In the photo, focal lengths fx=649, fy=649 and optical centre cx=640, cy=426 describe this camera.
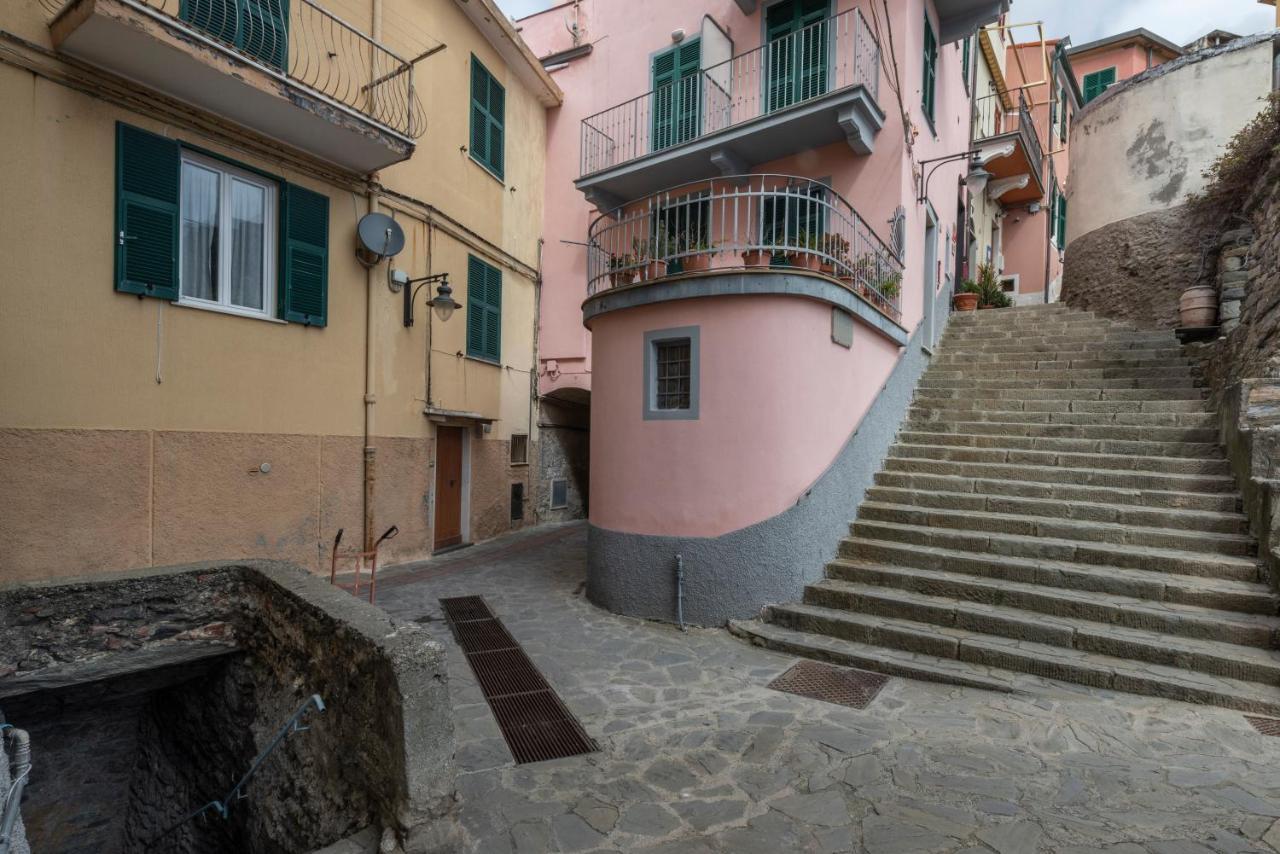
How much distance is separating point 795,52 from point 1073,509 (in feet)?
25.2

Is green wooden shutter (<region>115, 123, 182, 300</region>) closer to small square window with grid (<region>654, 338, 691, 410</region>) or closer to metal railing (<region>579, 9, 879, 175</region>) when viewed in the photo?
small square window with grid (<region>654, 338, 691, 410</region>)

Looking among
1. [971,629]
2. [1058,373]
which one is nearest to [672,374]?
[971,629]

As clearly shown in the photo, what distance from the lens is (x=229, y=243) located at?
743cm

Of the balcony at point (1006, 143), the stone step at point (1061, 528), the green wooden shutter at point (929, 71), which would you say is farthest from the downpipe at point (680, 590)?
the balcony at point (1006, 143)

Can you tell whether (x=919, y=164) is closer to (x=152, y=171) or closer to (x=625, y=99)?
(x=625, y=99)

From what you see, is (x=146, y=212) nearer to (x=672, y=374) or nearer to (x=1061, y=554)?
(x=672, y=374)

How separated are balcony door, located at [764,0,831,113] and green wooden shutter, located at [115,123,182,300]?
315 inches

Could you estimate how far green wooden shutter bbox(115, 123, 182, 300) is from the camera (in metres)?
6.38

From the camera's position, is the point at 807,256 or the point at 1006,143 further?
the point at 1006,143

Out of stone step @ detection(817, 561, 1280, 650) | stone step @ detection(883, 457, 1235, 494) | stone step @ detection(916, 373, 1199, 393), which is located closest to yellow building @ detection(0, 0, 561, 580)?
stone step @ detection(817, 561, 1280, 650)

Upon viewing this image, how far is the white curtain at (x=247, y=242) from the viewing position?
751cm

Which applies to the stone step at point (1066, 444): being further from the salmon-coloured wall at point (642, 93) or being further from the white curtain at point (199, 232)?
the white curtain at point (199, 232)

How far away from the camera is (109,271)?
6324mm

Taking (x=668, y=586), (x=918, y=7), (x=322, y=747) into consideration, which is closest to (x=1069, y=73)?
(x=918, y=7)
